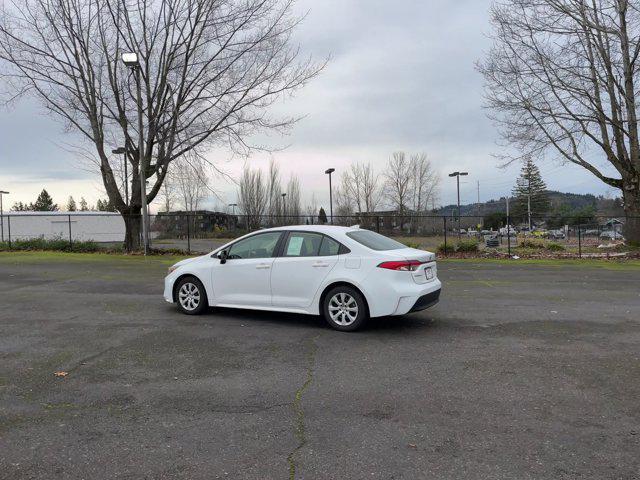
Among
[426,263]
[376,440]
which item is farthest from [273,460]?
[426,263]

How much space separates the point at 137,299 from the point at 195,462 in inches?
285

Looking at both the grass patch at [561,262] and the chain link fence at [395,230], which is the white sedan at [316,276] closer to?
the grass patch at [561,262]

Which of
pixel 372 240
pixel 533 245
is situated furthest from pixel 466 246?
pixel 372 240

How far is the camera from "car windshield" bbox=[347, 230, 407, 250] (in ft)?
24.0

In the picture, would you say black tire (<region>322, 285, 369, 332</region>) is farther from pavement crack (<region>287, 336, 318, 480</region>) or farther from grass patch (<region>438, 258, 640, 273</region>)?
grass patch (<region>438, 258, 640, 273</region>)

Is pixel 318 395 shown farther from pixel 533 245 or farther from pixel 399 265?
pixel 533 245

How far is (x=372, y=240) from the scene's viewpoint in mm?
7555

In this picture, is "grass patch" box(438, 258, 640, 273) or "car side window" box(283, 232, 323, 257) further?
"grass patch" box(438, 258, 640, 273)

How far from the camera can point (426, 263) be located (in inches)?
284

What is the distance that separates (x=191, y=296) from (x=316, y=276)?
2.37 metres

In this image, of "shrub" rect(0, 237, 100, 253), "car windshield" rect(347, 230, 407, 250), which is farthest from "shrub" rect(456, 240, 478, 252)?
"shrub" rect(0, 237, 100, 253)

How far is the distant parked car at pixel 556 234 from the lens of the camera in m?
36.5

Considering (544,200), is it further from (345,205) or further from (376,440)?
(376,440)

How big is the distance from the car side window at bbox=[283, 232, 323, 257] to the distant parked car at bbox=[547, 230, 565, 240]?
110 feet
